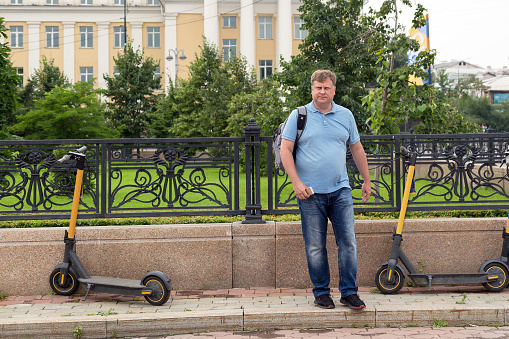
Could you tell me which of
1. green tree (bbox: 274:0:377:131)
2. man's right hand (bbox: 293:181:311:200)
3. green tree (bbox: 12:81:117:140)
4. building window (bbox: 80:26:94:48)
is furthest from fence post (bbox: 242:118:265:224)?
building window (bbox: 80:26:94:48)

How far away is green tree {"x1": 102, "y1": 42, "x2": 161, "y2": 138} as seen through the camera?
43500 mm

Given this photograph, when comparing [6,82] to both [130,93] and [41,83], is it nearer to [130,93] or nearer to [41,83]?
[130,93]

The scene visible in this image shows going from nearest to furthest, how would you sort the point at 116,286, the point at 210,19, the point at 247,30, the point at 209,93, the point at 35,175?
the point at 116,286, the point at 35,175, the point at 209,93, the point at 247,30, the point at 210,19

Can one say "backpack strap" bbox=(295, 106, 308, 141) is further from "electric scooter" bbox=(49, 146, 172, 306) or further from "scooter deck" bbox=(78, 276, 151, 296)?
"scooter deck" bbox=(78, 276, 151, 296)

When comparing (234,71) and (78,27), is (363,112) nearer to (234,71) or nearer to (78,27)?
(234,71)

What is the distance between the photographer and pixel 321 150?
18.9 feet

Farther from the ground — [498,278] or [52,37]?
[52,37]

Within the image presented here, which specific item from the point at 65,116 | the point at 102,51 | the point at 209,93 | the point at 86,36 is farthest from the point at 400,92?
the point at 86,36

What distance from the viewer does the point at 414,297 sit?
6.34 m

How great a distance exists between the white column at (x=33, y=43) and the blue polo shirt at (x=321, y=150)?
62960mm

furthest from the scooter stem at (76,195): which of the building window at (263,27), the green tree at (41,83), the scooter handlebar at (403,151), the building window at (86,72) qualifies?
the building window at (86,72)

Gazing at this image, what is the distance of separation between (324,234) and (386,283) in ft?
3.50

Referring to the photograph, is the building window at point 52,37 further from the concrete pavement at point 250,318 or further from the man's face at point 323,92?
the man's face at point 323,92

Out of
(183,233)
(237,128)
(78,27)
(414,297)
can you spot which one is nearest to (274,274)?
(183,233)
